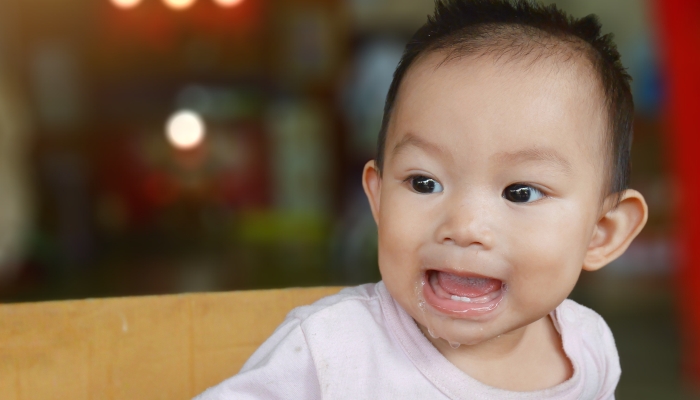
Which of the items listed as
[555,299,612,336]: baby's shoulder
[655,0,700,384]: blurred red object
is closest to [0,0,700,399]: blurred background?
[655,0,700,384]: blurred red object

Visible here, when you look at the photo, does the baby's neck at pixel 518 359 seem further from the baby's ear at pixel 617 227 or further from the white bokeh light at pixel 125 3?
the white bokeh light at pixel 125 3

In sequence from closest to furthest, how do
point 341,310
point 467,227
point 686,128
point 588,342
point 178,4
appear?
point 467,227 < point 341,310 < point 588,342 < point 686,128 < point 178,4

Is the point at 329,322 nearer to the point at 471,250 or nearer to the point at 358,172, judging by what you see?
the point at 471,250

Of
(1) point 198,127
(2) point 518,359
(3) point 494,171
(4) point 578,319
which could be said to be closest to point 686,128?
(4) point 578,319

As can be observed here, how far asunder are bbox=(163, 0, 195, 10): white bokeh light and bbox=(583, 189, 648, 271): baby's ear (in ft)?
11.2

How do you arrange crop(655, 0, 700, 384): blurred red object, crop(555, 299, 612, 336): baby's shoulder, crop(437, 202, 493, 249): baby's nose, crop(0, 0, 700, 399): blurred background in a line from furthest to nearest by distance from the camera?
crop(0, 0, 700, 399): blurred background → crop(655, 0, 700, 384): blurred red object → crop(555, 299, 612, 336): baby's shoulder → crop(437, 202, 493, 249): baby's nose

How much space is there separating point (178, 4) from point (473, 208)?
11.7 feet

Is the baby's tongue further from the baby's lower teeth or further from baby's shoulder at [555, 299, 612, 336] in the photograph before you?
baby's shoulder at [555, 299, 612, 336]

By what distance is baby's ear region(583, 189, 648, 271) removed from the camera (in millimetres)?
869

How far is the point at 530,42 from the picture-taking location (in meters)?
0.77

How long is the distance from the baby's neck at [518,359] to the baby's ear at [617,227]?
0.12 meters

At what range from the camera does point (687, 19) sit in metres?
2.35

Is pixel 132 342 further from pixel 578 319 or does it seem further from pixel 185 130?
pixel 185 130

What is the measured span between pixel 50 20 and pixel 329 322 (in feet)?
12.6
